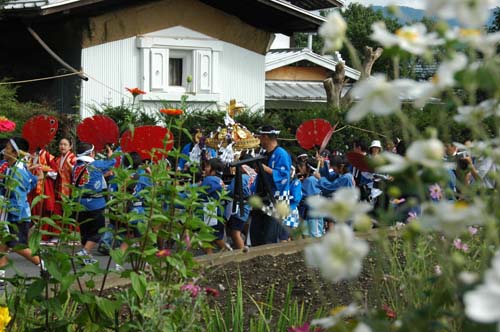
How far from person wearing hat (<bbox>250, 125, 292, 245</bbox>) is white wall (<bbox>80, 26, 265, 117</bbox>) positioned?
711cm

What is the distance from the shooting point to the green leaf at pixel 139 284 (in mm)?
4113

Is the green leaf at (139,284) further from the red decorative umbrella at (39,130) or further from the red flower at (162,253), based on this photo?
the red decorative umbrella at (39,130)

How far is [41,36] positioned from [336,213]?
1819cm

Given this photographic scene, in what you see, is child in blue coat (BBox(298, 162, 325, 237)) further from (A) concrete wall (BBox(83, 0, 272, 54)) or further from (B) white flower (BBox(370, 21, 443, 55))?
(B) white flower (BBox(370, 21, 443, 55))

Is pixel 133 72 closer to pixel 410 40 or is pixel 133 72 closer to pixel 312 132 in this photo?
pixel 312 132

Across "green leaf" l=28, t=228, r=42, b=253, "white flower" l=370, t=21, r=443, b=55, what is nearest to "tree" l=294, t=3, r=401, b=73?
"green leaf" l=28, t=228, r=42, b=253

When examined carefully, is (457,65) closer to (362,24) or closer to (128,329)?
(128,329)

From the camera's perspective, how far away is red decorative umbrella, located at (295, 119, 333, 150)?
11992 mm

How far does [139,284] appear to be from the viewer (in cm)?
414

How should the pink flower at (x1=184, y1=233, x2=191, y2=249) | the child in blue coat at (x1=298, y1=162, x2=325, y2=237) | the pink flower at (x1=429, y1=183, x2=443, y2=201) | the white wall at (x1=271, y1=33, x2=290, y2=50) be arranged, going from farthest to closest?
the white wall at (x1=271, y1=33, x2=290, y2=50)
the child in blue coat at (x1=298, y1=162, x2=325, y2=237)
the pink flower at (x1=184, y1=233, x2=191, y2=249)
the pink flower at (x1=429, y1=183, x2=443, y2=201)

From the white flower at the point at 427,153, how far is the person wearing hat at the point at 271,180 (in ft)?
28.4

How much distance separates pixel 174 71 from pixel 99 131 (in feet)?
37.3

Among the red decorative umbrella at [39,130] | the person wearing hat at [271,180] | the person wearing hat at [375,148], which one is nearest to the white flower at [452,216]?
the person wearing hat at [271,180]

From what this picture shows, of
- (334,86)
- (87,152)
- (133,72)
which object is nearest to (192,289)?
(87,152)
